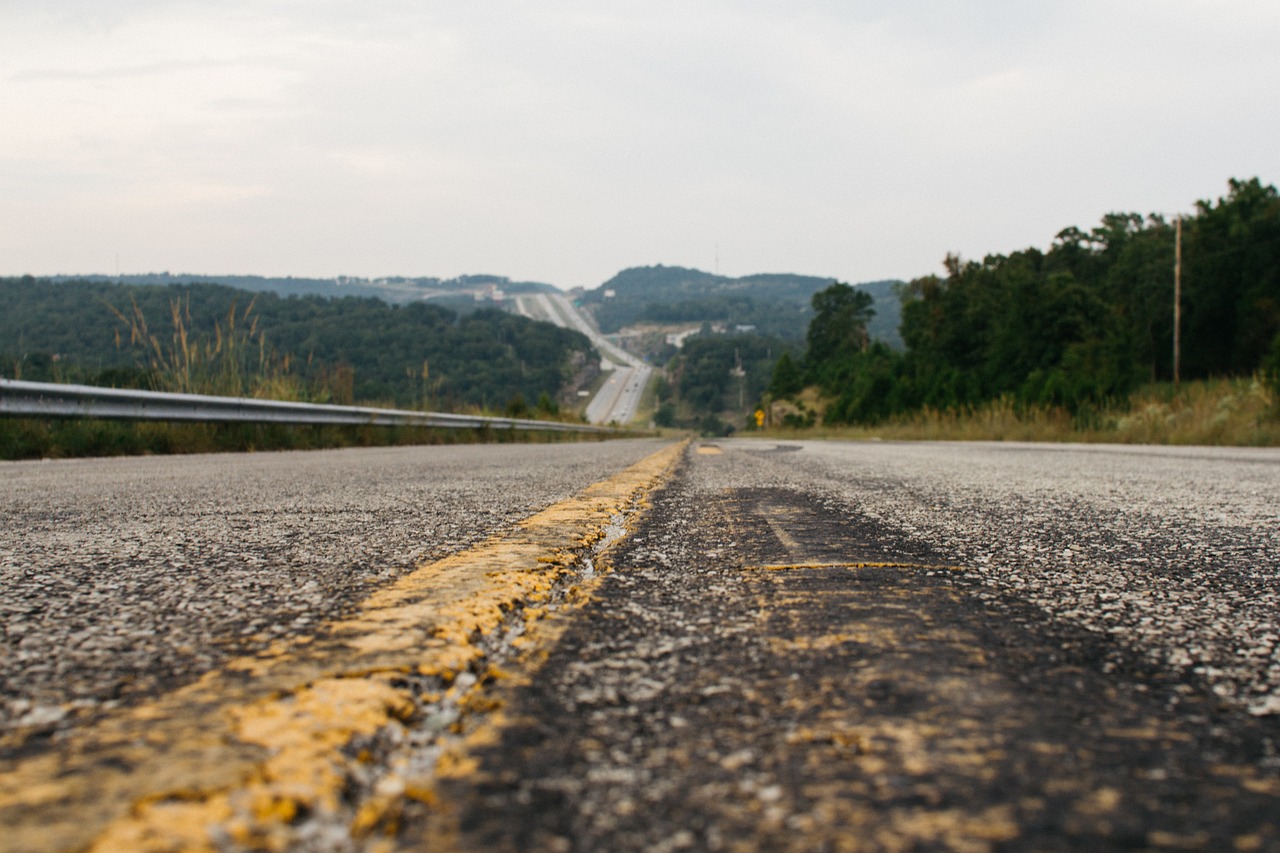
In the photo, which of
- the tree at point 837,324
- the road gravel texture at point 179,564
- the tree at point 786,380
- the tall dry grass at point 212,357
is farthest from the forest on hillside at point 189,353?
the tree at point 837,324

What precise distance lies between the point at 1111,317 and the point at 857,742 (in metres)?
67.3

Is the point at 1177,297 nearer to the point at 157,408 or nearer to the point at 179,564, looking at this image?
the point at 157,408

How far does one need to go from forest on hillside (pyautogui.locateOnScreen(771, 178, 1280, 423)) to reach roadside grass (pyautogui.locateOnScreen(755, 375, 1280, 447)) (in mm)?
16701

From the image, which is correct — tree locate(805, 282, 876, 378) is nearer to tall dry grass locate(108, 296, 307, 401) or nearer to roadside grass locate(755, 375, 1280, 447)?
roadside grass locate(755, 375, 1280, 447)

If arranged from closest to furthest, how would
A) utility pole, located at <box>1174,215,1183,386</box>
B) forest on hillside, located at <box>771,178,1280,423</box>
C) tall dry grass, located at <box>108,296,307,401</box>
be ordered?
tall dry grass, located at <box>108,296,307,401</box> → utility pole, located at <box>1174,215,1183,386</box> → forest on hillside, located at <box>771,178,1280,423</box>

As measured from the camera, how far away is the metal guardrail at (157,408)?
6629mm

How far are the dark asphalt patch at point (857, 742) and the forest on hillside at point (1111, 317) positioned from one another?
37955mm

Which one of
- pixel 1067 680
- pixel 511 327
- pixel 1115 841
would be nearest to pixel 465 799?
pixel 1115 841

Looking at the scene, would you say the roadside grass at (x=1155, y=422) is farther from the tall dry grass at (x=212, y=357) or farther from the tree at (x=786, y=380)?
the tree at (x=786, y=380)

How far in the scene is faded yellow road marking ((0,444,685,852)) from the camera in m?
0.74

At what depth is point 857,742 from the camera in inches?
38.0

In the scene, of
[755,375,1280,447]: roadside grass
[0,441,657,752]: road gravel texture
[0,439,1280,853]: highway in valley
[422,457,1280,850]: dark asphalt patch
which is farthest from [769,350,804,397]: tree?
[422,457,1280,850]: dark asphalt patch

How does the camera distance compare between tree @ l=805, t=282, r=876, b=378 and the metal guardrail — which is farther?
tree @ l=805, t=282, r=876, b=378

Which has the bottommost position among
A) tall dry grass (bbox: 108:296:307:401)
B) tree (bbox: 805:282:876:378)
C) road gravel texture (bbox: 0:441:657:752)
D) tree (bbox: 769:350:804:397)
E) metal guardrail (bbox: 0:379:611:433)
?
road gravel texture (bbox: 0:441:657:752)
